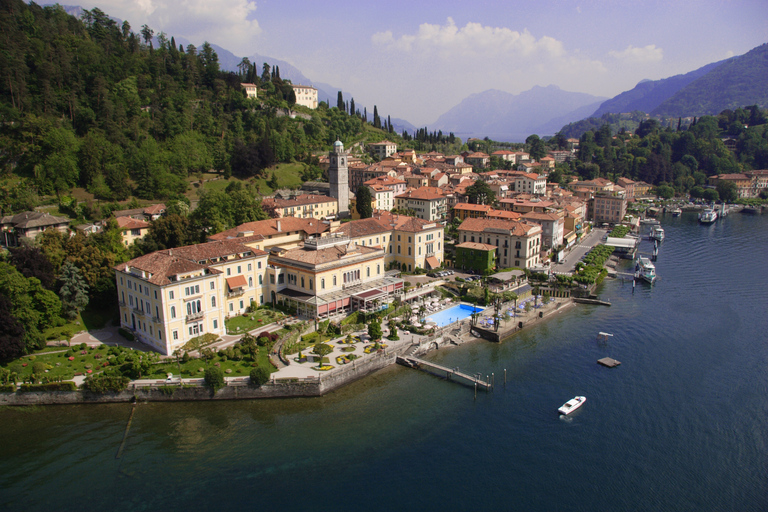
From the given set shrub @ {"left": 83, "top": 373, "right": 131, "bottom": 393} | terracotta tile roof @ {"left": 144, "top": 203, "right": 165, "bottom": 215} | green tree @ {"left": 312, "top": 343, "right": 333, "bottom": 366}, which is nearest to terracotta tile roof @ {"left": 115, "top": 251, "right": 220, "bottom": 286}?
shrub @ {"left": 83, "top": 373, "right": 131, "bottom": 393}

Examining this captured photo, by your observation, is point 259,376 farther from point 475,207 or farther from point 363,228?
point 475,207

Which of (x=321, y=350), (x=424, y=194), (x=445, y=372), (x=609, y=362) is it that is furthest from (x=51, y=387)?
(x=424, y=194)

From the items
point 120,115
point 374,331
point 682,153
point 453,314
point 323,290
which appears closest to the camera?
point 374,331

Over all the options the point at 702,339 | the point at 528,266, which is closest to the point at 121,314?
the point at 528,266

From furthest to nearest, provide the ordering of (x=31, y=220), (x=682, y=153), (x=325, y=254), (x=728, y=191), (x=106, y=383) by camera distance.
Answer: (x=682, y=153)
(x=728, y=191)
(x=31, y=220)
(x=325, y=254)
(x=106, y=383)

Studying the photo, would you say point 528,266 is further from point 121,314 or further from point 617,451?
point 121,314

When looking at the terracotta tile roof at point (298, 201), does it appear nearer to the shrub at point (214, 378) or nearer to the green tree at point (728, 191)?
the shrub at point (214, 378)

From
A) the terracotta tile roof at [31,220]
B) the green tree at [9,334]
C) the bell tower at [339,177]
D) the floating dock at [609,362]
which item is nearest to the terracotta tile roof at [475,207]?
the bell tower at [339,177]
